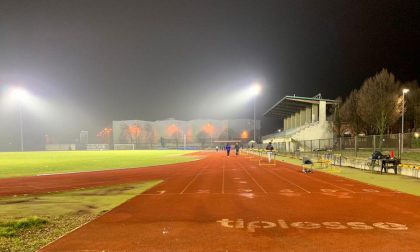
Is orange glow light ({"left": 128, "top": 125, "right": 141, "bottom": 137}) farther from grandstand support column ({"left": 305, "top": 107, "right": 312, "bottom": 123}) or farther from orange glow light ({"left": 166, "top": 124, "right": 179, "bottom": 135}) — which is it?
grandstand support column ({"left": 305, "top": 107, "right": 312, "bottom": 123})

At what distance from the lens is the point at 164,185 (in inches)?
600

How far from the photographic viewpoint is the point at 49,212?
926cm

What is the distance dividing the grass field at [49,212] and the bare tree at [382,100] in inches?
1462

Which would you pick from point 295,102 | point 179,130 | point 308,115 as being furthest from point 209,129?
point 308,115

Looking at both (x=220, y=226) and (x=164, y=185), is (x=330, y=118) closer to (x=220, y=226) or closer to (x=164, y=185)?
(x=164, y=185)

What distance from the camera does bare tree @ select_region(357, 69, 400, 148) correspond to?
4247 cm

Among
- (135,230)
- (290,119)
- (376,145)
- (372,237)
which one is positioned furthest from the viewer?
(290,119)

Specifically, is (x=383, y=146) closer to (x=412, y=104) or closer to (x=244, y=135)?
(x=412, y=104)

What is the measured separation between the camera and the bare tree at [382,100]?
139 feet

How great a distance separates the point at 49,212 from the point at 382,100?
42.4 meters

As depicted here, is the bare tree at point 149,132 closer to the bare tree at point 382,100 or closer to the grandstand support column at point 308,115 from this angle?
the grandstand support column at point 308,115

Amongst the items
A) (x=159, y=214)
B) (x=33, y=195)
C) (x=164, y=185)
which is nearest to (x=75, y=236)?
(x=159, y=214)

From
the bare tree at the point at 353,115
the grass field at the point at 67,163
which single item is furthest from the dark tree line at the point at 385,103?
the grass field at the point at 67,163

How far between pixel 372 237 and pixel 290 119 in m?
79.8
